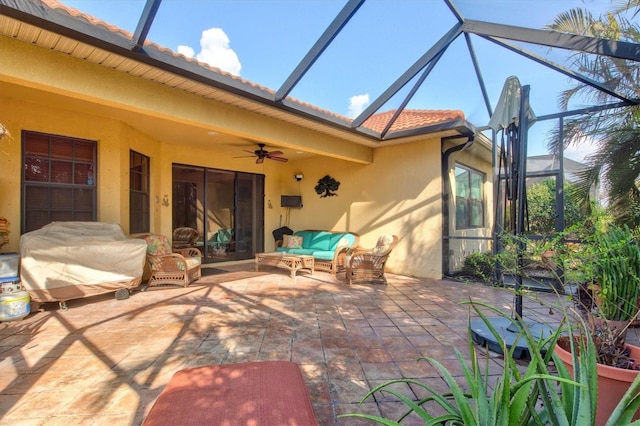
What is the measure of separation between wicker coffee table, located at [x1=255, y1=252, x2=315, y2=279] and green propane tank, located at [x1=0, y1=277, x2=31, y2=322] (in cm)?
371

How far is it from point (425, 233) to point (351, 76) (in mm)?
3432

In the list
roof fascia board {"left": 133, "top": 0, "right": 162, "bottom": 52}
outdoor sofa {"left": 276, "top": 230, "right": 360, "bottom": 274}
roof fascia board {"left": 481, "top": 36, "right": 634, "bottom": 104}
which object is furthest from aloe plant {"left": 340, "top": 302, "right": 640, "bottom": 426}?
outdoor sofa {"left": 276, "top": 230, "right": 360, "bottom": 274}

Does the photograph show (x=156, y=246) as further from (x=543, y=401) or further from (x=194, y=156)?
(x=543, y=401)

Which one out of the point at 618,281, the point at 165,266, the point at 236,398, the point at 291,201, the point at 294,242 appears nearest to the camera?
the point at 236,398

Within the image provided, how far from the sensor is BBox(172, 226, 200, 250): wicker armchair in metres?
7.14

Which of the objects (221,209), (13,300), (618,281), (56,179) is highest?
(56,179)

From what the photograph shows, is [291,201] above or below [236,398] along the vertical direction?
above

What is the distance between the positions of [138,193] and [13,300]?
9.09 ft

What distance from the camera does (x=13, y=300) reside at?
3598 millimetres

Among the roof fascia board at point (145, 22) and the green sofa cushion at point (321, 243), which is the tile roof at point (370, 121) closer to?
the roof fascia board at point (145, 22)

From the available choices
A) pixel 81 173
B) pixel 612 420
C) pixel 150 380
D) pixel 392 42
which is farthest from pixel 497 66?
pixel 81 173

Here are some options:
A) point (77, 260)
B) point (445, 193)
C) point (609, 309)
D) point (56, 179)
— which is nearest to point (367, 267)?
point (445, 193)

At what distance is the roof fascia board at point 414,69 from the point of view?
170 inches

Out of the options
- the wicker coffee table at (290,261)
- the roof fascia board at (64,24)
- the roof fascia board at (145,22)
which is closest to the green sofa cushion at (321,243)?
the wicker coffee table at (290,261)
